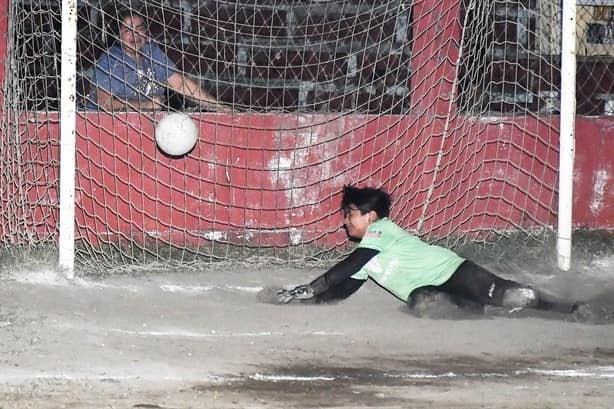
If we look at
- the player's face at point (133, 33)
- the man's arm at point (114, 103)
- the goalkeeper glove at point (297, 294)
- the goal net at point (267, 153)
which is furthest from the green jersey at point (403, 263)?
the player's face at point (133, 33)

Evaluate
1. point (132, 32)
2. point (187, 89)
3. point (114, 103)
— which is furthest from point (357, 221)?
point (132, 32)

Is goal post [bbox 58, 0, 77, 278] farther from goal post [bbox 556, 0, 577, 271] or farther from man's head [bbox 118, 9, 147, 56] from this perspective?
goal post [bbox 556, 0, 577, 271]

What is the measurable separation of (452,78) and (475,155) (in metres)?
0.64

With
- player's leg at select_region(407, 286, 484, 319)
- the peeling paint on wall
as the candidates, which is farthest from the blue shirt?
the peeling paint on wall

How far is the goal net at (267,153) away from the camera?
27.6 feet

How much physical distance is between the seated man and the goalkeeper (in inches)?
76.2

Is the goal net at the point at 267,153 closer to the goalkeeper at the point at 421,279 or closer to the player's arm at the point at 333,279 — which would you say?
the player's arm at the point at 333,279

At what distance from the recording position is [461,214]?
9.12 metres

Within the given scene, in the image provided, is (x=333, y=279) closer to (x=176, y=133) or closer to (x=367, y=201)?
(x=367, y=201)

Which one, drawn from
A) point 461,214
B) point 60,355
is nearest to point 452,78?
point 461,214

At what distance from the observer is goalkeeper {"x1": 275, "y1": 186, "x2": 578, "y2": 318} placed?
7.24 metres

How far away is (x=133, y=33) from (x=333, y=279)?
2641 mm

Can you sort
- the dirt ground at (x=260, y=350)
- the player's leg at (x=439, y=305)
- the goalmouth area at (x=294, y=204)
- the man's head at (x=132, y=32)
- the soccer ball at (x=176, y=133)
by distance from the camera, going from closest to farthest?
the dirt ground at (x=260, y=350), the goalmouth area at (x=294, y=204), the player's leg at (x=439, y=305), the soccer ball at (x=176, y=133), the man's head at (x=132, y=32)

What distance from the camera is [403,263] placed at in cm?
731
